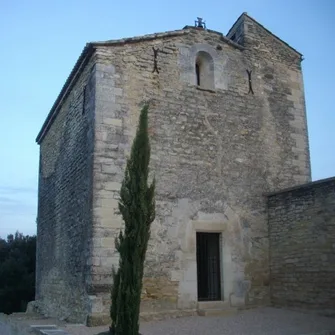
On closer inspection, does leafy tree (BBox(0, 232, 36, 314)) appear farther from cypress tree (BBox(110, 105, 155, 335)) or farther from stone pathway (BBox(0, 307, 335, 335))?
cypress tree (BBox(110, 105, 155, 335))

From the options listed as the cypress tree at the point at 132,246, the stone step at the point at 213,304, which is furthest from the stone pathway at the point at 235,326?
the cypress tree at the point at 132,246

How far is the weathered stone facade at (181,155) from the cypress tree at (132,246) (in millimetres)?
2000

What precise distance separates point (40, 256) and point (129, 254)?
795 cm

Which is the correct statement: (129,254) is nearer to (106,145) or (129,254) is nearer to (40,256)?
(106,145)

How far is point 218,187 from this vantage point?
9.63 metres

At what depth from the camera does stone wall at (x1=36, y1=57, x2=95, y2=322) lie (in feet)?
28.9

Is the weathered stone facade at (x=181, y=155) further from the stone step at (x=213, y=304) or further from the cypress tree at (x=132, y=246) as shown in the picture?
the cypress tree at (x=132, y=246)

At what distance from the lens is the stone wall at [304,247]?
852 cm

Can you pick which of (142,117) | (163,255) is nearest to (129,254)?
(142,117)

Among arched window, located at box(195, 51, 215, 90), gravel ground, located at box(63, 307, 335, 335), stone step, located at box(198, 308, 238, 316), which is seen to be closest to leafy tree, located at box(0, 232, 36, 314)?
stone step, located at box(198, 308, 238, 316)

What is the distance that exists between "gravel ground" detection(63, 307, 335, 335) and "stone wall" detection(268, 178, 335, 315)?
A: 0.48m

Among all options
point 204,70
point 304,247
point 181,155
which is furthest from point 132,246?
point 204,70

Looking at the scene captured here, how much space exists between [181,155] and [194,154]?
1.07 ft

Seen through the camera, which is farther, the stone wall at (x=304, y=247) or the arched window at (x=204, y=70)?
the arched window at (x=204, y=70)
